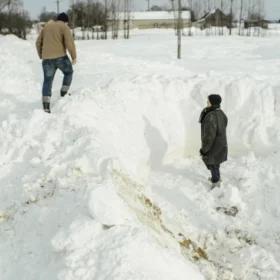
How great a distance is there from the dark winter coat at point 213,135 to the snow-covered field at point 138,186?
0.48 meters

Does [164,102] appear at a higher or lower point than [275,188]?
higher

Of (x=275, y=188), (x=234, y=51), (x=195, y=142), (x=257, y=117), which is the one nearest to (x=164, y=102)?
(x=195, y=142)

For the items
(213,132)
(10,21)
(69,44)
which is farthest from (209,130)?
(10,21)

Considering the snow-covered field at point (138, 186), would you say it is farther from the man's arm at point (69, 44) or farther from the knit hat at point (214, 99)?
the knit hat at point (214, 99)

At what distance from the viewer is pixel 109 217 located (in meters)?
4.40

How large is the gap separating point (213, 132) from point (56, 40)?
327 centimetres

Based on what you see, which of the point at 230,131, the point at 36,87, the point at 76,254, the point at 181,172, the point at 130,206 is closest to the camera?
the point at 76,254

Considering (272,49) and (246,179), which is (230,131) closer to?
(246,179)

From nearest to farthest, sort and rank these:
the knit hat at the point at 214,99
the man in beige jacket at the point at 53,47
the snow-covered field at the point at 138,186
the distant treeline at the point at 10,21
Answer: the snow-covered field at the point at 138,186
the knit hat at the point at 214,99
the man in beige jacket at the point at 53,47
the distant treeline at the point at 10,21

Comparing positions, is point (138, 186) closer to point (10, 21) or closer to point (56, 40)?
point (56, 40)

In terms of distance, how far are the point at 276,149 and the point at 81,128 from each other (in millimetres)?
3063

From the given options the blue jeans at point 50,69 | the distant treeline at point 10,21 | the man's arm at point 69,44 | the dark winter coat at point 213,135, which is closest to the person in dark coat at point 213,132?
the dark winter coat at point 213,135

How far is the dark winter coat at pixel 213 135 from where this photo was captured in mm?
6699

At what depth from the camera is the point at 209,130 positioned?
670 cm
